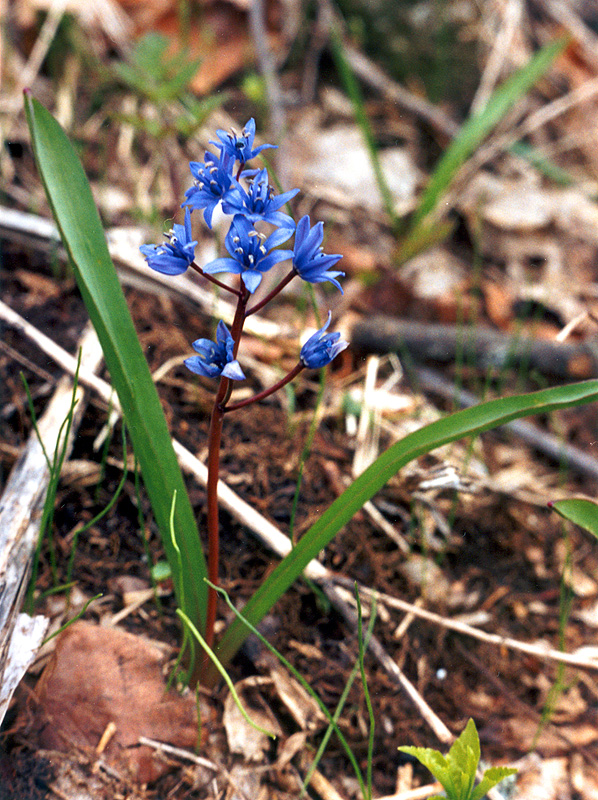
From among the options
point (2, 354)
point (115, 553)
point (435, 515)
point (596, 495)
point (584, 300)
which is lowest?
point (115, 553)

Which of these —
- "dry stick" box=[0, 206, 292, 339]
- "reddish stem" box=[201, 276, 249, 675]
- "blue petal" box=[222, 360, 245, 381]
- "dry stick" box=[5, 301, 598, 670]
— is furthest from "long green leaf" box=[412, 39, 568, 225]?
"blue petal" box=[222, 360, 245, 381]

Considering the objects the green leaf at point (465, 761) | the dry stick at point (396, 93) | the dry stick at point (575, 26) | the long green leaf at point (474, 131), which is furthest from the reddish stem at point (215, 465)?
the dry stick at point (575, 26)

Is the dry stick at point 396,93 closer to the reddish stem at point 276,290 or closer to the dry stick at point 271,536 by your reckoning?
the dry stick at point 271,536

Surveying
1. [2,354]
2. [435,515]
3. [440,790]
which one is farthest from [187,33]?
[440,790]

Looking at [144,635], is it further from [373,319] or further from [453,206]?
[453,206]

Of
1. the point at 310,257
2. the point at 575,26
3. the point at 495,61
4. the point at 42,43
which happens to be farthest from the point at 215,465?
the point at 575,26

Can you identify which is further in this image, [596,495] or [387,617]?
[596,495]
